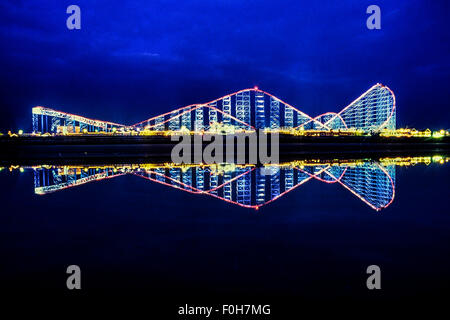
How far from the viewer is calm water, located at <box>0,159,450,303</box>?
288 centimetres

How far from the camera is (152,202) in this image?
7270 mm

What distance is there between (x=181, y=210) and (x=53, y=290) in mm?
3649

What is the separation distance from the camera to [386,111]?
6850 cm

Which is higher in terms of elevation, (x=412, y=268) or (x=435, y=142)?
(x=435, y=142)

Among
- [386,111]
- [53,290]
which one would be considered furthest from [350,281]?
[386,111]

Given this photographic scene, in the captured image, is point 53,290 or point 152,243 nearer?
point 53,290

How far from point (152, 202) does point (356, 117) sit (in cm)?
7318

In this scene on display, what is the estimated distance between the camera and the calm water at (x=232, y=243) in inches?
113

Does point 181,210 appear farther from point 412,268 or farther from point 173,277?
point 412,268

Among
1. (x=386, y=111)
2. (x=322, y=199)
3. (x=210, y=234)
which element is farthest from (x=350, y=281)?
(x=386, y=111)

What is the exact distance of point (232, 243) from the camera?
13.3ft
